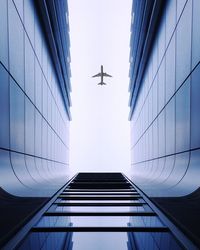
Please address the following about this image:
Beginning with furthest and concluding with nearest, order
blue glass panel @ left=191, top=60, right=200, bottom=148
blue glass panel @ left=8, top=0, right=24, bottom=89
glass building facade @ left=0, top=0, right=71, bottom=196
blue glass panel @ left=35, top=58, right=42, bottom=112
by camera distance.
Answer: blue glass panel @ left=35, top=58, right=42, bottom=112 < blue glass panel @ left=8, top=0, right=24, bottom=89 < glass building facade @ left=0, top=0, right=71, bottom=196 < blue glass panel @ left=191, top=60, right=200, bottom=148

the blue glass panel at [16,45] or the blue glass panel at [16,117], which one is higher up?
the blue glass panel at [16,45]

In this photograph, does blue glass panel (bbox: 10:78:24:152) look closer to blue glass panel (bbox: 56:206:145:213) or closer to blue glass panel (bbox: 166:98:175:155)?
blue glass panel (bbox: 56:206:145:213)

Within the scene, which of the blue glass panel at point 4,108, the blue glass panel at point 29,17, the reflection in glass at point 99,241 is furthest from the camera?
the blue glass panel at point 29,17

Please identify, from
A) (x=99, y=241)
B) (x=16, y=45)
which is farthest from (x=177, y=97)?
(x=99, y=241)

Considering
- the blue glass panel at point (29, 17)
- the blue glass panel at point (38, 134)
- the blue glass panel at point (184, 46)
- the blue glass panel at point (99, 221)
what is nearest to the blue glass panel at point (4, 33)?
the blue glass panel at point (29, 17)

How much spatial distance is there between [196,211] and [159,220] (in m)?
0.63

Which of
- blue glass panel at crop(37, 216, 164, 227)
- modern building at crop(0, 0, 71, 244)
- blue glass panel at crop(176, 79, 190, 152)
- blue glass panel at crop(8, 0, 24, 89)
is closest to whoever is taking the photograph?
blue glass panel at crop(37, 216, 164, 227)

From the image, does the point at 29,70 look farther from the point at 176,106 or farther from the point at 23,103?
the point at 176,106

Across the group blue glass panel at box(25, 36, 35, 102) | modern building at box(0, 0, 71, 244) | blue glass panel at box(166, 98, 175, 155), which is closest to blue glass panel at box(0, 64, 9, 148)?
modern building at box(0, 0, 71, 244)

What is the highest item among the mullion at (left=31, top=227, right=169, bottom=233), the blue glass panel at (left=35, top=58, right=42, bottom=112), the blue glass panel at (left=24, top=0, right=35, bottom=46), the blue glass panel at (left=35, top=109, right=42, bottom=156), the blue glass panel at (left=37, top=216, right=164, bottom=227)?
the blue glass panel at (left=24, top=0, right=35, bottom=46)

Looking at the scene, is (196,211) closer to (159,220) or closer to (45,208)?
(159,220)

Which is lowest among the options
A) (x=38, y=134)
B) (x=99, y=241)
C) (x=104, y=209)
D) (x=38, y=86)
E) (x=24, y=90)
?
(x=104, y=209)

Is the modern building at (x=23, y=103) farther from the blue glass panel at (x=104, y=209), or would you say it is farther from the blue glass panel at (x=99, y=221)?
the blue glass panel at (x=104, y=209)

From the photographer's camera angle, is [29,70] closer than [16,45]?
No
